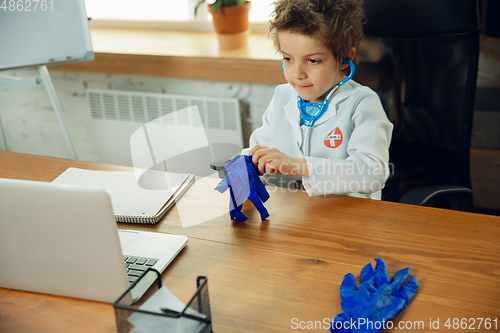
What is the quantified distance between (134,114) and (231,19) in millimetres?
660

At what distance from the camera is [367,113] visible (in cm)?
109

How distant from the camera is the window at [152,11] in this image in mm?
2144

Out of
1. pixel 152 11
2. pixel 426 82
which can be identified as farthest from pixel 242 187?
pixel 152 11

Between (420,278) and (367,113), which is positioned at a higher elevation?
(367,113)

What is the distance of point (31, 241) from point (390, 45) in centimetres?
100

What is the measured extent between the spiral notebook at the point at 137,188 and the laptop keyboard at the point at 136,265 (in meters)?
0.14

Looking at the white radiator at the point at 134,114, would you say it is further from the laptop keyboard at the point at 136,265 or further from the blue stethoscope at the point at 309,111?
the laptop keyboard at the point at 136,265

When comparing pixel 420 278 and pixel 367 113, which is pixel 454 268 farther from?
pixel 367 113

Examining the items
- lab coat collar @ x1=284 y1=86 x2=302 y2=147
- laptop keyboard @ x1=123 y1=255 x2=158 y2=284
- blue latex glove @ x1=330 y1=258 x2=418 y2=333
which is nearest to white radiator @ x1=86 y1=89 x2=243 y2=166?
lab coat collar @ x1=284 y1=86 x2=302 y2=147

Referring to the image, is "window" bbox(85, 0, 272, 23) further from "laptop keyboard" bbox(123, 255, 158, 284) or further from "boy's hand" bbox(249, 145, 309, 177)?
"laptop keyboard" bbox(123, 255, 158, 284)

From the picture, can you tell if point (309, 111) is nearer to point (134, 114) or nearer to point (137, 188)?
point (137, 188)

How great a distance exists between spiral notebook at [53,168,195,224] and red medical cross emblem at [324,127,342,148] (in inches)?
14.8

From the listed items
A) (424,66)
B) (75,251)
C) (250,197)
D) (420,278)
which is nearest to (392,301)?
(420,278)

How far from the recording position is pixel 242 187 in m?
0.91
